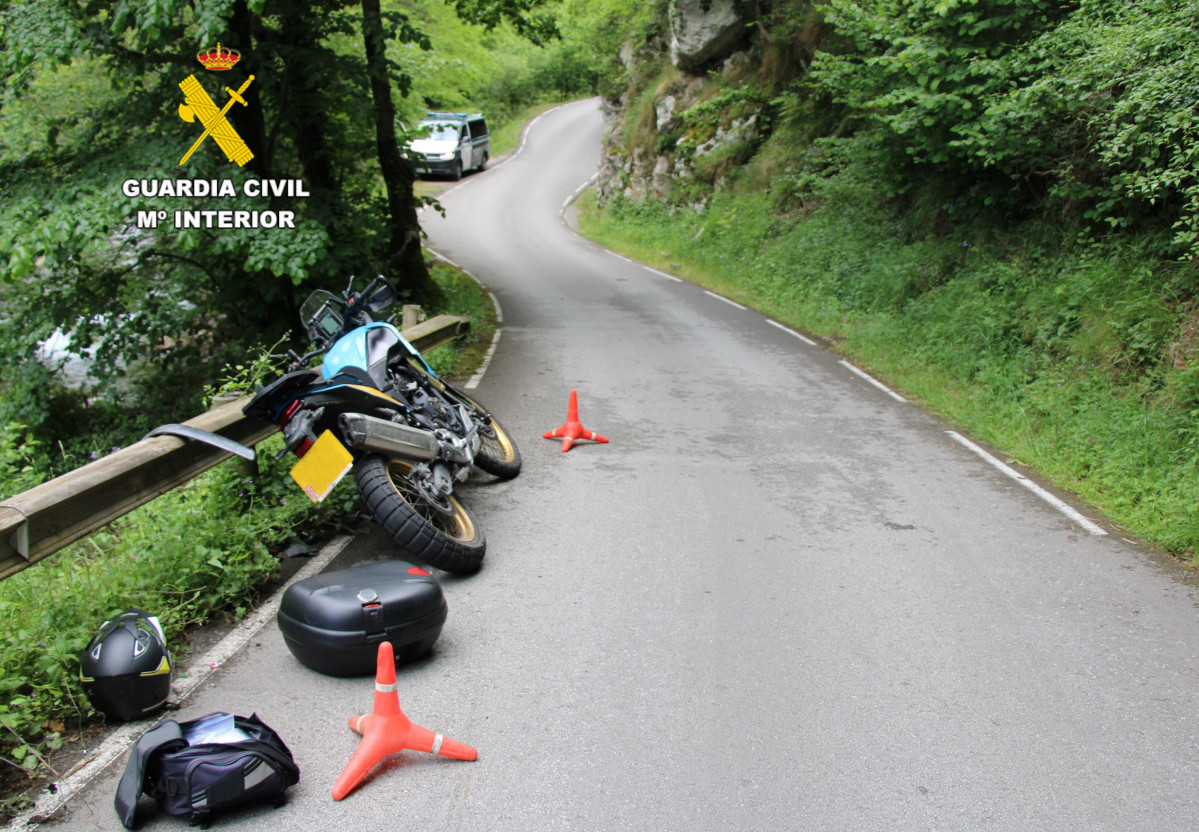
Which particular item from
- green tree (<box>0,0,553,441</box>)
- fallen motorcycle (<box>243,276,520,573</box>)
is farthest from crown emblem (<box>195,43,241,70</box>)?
fallen motorcycle (<box>243,276,520,573</box>)

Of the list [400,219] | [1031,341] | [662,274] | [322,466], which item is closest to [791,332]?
[1031,341]

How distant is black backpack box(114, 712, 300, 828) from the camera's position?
10.5 feet

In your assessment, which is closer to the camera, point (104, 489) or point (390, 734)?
point (390, 734)

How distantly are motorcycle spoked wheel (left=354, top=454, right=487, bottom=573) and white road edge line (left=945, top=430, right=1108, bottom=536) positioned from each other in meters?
4.84

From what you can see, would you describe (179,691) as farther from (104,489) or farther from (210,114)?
(210,114)

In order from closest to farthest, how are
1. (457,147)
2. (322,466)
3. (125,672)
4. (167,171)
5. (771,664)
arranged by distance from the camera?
(125,672) → (771,664) → (322,466) → (167,171) → (457,147)

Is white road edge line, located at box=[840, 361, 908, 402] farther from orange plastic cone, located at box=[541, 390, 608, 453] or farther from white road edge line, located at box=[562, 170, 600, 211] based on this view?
white road edge line, located at box=[562, 170, 600, 211]

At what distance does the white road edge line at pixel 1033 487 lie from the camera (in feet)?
22.9

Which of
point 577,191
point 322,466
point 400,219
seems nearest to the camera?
point 322,466

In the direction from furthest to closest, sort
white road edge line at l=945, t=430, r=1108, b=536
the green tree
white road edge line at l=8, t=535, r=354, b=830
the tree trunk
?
1. the tree trunk
2. the green tree
3. white road edge line at l=945, t=430, r=1108, b=536
4. white road edge line at l=8, t=535, r=354, b=830

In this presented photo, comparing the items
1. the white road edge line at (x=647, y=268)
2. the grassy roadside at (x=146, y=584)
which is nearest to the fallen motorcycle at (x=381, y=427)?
the grassy roadside at (x=146, y=584)

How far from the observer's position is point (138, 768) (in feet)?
10.6

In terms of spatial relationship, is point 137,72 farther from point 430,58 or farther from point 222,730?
point 222,730

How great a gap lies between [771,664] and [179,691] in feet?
9.70
